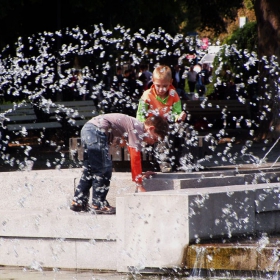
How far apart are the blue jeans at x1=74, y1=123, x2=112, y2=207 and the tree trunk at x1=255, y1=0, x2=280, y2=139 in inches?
394

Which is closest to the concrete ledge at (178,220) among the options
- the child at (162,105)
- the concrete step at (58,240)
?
the concrete step at (58,240)

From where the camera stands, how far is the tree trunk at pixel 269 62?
681 inches

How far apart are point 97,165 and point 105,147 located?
0.61ft

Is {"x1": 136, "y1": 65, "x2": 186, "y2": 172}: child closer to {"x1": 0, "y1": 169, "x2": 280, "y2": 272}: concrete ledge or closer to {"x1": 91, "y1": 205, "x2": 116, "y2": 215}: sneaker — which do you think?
{"x1": 0, "y1": 169, "x2": 280, "y2": 272}: concrete ledge

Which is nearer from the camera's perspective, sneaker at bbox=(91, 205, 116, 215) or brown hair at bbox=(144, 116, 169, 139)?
brown hair at bbox=(144, 116, 169, 139)

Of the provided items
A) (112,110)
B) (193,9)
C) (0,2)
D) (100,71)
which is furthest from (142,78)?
(0,2)

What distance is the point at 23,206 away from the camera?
8.60 meters

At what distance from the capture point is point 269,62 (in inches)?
686

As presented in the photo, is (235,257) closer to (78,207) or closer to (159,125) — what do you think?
(159,125)

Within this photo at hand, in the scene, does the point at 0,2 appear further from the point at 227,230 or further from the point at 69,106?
the point at 227,230

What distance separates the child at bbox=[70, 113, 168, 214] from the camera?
292 inches

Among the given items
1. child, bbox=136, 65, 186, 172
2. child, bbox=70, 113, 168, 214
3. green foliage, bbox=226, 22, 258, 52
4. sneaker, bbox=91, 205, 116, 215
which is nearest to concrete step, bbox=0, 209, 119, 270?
sneaker, bbox=91, 205, 116, 215

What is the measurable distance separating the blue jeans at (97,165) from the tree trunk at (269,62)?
32.8ft

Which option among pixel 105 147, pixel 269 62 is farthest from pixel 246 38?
pixel 105 147
